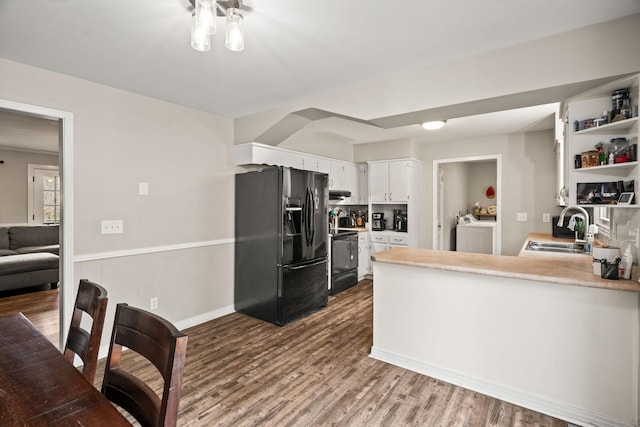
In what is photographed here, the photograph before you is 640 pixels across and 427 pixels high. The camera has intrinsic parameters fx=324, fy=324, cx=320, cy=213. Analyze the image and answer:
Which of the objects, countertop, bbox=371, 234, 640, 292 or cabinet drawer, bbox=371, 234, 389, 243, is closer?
countertop, bbox=371, 234, 640, 292

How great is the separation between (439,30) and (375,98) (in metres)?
0.83

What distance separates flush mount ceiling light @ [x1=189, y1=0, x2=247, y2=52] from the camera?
4.91ft

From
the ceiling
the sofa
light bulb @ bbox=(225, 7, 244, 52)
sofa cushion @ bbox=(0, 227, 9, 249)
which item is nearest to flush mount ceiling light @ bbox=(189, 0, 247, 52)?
light bulb @ bbox=(225, 7, 244, 52)

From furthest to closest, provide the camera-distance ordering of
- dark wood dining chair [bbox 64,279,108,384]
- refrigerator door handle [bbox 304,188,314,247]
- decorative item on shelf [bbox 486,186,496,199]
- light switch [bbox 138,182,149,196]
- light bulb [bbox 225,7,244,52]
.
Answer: decorative item on shelf [bbox 486,186,496,199]
refrigerator door handle [bbox 304,188,314,247]
light switch [bbox 138,182,149,196]
light bulb [bbox 225,7,244,52]
dark wood dining chair [bbox 64,279,108,384]

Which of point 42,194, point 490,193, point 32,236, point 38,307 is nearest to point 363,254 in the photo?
point 490,193

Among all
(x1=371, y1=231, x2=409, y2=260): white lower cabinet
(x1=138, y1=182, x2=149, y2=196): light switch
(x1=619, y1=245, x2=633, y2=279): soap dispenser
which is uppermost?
(x1=138, y1=182, x2=149, y2=196): light switch

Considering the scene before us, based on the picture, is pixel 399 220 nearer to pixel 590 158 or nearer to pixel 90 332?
pixel 590 158

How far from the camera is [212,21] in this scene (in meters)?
1.51

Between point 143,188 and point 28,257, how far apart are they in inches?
129

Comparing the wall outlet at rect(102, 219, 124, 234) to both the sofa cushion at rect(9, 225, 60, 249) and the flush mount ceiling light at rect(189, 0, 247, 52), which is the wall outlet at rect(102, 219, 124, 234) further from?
the sofa cushion at rect(9, 225, 60, 249)

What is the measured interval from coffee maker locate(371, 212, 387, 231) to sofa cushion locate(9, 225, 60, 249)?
17.8ft

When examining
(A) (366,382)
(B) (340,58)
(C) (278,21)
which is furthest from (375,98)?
(A) (366,382)

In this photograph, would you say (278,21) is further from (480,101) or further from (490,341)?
(490,341)

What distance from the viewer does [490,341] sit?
7.48 feet
